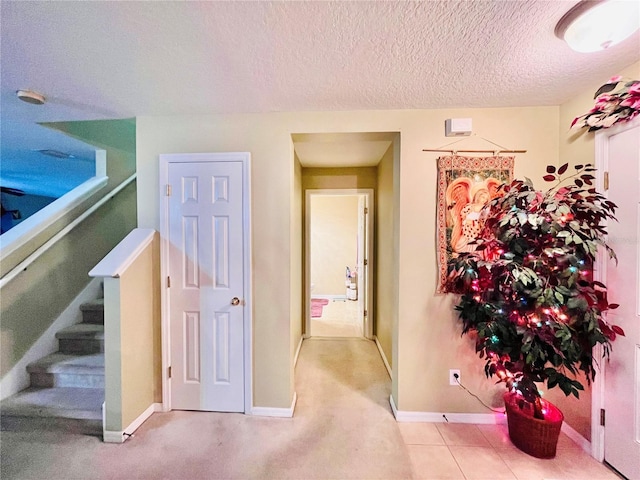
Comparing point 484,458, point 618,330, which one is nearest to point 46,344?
point 484,458

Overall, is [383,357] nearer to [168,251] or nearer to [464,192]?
[464,192]

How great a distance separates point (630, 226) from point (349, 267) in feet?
15.3

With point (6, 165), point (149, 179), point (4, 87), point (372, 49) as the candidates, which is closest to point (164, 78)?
point (149, 179)

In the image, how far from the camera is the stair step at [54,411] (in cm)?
175

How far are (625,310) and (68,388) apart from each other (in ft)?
13.1

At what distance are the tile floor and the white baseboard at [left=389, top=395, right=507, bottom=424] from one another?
2.3 inches

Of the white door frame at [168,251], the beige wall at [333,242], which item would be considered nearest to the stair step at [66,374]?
the white door frame at [168,251]

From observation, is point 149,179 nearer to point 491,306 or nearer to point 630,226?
point 491,306

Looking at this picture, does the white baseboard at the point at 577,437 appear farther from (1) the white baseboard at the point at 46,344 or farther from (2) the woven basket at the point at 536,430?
(1) the white baseboard at the point at 46,344

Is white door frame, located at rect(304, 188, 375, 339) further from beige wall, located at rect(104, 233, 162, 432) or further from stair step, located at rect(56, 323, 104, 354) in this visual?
stair step, located at rect(56, 323, 104, 354)

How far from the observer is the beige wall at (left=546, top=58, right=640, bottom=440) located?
1.62 m

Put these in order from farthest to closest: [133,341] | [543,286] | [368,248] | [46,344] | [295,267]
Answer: [368,248] → [295,267] → [46,344] → [133,341] → [543,286]

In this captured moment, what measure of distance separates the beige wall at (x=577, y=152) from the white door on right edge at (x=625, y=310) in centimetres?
10

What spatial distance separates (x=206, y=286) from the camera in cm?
197
